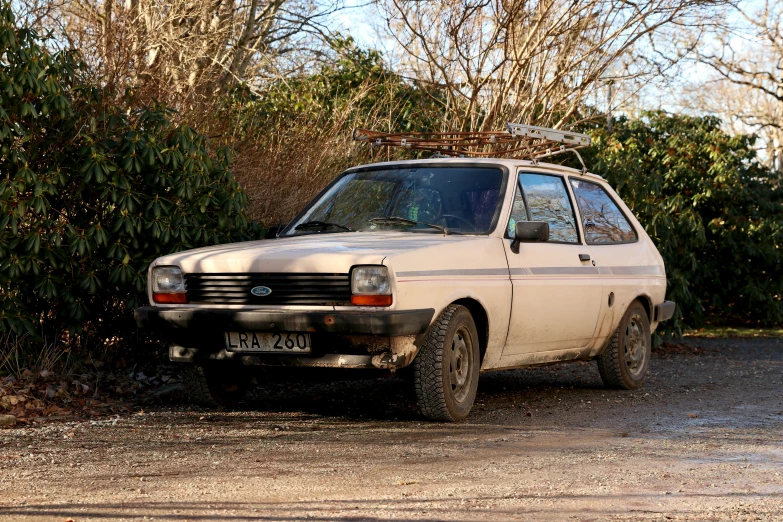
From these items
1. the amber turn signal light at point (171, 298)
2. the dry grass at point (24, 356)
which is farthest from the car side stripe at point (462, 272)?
the dry grass at point (24, 356)

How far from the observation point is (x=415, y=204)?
308 inches

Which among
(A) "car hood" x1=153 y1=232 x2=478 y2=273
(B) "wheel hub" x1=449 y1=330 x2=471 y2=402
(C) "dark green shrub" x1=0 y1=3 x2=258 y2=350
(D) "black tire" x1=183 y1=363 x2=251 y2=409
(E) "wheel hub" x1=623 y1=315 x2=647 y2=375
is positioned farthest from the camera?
(E) "wheel hub" x1=623 y1=315 x2=647 y2=375

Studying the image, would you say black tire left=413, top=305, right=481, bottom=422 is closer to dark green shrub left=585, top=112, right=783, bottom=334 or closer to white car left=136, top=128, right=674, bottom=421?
white car left=136, top=128, right=674, bottom=421

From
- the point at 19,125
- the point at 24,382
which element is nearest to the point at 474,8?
the point at 19,125

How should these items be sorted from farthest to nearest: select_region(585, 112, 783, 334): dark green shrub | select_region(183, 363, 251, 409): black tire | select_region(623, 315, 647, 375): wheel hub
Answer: select_region(585, 112, 783, 334): dark green shrub, select_region(623, 315, 647, 375): wheel hub, select_region(183, 363, 251, 409): black tire

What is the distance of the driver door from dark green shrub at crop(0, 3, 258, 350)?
2540 mm

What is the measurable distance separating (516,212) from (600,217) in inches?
60.2

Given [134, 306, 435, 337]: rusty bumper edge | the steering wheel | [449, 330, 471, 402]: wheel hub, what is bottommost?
[449, 330, 471, 402]: wheel hub

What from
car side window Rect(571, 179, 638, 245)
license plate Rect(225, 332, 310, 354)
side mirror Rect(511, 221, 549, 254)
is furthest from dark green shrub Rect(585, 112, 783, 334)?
license plate Rect(225, 332, 310, 354)

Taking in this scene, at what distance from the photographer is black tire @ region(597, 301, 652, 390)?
9133 millimetres

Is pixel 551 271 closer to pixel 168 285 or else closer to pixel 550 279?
pixel 550 279

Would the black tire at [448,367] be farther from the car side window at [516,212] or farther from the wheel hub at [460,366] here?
the car side window at [516,212]

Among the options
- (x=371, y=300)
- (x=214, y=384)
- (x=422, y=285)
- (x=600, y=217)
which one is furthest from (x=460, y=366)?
(x=600, y=217)

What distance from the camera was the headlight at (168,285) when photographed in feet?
23.4
